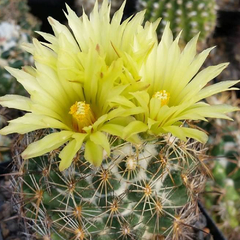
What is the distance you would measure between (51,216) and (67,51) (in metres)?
0.30

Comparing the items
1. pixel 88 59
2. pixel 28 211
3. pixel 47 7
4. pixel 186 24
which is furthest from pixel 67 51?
pixel 47 7

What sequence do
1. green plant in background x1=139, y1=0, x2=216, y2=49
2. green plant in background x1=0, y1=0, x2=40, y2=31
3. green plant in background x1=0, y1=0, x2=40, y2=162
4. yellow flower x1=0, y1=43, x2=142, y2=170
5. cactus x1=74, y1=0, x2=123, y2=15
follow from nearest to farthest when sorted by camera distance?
yellow flower x1=0, y1=43, x2=142, y2=170 < green plant in background x1=0, y1=0, x2=40, y2=162 < green plant in background x1=0, y1=0, x2=40, y2=31 < green plant in background x1=139, y1=0, x2=216, y2=49 < cactus x1=74, y1=0, x2=123, y2=15

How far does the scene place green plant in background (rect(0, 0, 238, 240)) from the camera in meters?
0.55

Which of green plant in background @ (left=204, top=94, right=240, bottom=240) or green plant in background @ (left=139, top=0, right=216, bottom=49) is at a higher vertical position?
green plant in background @ (left=139, top=0, right=216, bottom=49)

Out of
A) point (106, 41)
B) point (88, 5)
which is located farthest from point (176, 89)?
point (88, 5)

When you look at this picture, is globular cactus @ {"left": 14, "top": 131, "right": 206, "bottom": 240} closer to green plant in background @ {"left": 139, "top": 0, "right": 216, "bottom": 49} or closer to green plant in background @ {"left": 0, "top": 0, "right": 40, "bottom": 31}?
green plant in background @ {"left": 0, "top": 0, "right": 40, "bottom": 31}

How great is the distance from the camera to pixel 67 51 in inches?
23.2

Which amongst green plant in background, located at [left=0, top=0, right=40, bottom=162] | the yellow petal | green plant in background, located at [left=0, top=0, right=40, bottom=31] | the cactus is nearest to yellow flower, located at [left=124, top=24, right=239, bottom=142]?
the yellow petal

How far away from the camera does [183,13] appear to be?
5.08 feet

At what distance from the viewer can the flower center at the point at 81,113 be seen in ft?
1.95

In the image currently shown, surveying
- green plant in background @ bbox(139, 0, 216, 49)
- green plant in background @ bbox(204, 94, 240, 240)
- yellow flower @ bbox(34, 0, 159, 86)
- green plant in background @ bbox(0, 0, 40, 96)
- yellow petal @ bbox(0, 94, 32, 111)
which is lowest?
green plant in background @ bbox(204, 94, 240, 240)

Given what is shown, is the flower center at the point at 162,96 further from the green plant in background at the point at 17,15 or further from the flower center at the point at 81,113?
the green plant in background at the point at 17,15

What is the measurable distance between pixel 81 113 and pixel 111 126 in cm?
6

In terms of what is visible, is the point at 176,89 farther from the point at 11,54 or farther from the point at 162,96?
the point at 11,54
